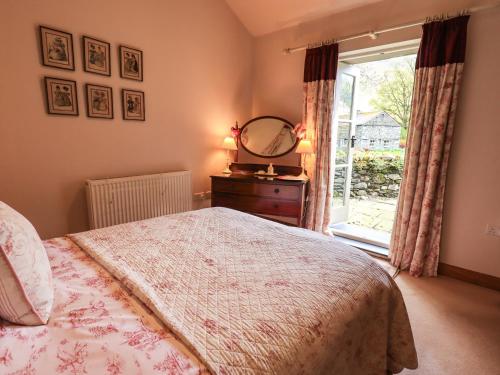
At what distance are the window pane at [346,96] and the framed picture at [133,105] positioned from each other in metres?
2.25

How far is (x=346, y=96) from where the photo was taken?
342cm

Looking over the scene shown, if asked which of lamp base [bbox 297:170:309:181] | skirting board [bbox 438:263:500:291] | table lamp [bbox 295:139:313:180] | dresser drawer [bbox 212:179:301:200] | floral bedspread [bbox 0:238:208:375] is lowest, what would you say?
skirting board [bbox 438:263:500:291]

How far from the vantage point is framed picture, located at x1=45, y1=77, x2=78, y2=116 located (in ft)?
7.22

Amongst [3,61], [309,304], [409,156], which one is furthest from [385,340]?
[3,61]

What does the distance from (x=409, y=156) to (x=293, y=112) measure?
1.47 metres

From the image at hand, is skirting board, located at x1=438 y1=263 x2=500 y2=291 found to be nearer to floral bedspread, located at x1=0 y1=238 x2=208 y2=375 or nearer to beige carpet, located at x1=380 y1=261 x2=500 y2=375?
beige carpet, located at x1=380 y1=261 x2=500 y2=375

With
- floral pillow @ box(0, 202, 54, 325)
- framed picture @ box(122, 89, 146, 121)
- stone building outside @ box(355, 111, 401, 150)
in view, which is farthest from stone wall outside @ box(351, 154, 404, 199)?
floral pillow @ box(0, 202, 54, 325)

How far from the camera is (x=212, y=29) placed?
10.7ft

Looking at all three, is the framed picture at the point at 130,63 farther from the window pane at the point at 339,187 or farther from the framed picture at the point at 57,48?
the window pane at the point at 339,187

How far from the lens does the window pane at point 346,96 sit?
3.33m

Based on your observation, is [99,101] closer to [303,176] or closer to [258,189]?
[258,189]

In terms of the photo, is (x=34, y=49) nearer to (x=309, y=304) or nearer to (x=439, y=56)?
(x=309, y=304)

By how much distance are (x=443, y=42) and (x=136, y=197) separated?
10.0 feet

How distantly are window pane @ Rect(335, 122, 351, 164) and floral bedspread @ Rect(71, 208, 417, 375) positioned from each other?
2.12m
